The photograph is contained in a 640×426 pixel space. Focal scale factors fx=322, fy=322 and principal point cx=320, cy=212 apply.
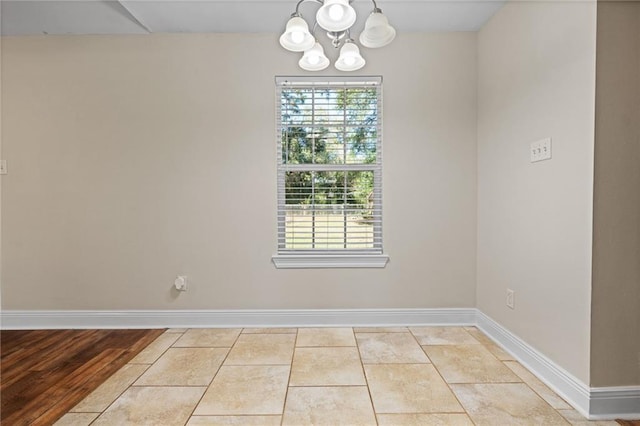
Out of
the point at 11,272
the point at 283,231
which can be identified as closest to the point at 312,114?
the point at 283,231

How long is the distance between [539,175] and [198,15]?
2626 mm

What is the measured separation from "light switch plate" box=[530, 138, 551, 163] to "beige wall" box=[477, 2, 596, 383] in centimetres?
4

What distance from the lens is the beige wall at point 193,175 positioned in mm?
2688

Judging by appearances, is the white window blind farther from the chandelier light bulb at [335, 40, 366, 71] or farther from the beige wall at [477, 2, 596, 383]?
the chandelier light bulb at [335, 40, 366, 71]

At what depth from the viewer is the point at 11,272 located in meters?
2.74

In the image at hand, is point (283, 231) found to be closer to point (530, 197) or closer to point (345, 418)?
point (345, 418)

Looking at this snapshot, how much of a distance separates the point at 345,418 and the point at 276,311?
130 cm

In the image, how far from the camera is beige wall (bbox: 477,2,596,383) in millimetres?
1622

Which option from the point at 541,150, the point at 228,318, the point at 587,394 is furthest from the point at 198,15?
the point at 587,394

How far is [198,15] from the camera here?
95.7 inches

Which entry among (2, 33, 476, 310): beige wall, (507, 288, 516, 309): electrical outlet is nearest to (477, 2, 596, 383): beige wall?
(507, 288, 516, 309): electrical outlet

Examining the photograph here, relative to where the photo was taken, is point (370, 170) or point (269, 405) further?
point (370, 170)

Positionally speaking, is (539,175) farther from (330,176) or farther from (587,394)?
(330,176)

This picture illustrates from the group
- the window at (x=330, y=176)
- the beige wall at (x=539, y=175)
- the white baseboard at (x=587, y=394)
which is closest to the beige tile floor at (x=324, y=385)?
the white baseboard at (x=587, y=394)
